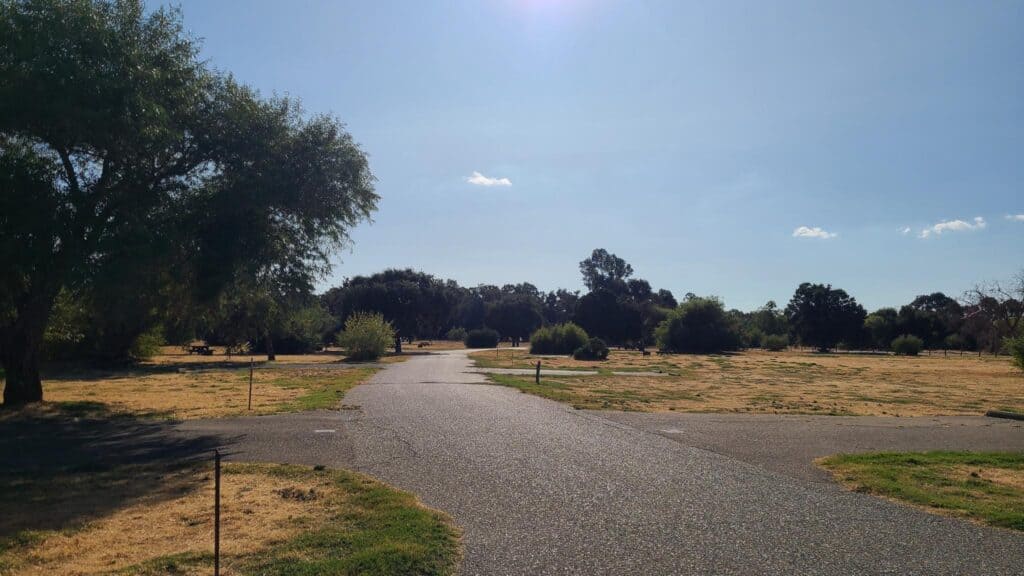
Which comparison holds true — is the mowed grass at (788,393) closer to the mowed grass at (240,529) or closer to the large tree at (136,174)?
the large tree at (136,174)

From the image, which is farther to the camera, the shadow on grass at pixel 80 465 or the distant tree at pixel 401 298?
the distant tree at pixel 401 298

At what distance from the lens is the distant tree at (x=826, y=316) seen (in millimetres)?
105688

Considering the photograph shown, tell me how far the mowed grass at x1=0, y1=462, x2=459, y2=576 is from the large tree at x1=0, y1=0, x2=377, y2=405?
6.98 meters

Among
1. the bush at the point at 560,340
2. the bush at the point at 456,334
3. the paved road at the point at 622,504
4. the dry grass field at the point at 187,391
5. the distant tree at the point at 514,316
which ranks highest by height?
the distant tree at the point at 514,316

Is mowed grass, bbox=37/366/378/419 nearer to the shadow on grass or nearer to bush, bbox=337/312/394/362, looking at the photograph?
the shadow on grass

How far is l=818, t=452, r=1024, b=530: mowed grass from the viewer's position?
8.43 metres

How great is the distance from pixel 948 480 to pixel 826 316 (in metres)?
104

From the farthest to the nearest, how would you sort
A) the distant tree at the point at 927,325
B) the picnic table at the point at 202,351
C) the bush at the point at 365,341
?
the distant tree at the point at 927,325
the picnic table at the point at 202,351
the bush at the point at 365,341

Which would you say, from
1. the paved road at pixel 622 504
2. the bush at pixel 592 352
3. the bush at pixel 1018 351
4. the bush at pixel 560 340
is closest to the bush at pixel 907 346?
the bush at pixel 560 340

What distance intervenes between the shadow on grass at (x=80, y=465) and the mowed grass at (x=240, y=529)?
0.05 meters

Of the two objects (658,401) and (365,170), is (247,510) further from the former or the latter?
(658,401)

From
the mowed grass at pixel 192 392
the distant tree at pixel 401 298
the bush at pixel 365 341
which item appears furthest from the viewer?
the distant tree at pixel 401 298

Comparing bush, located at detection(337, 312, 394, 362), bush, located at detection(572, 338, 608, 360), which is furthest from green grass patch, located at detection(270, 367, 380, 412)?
bush, located at detection(572, 338, 608, 360)

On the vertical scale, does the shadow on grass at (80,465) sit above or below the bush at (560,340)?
below
